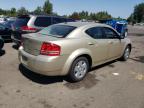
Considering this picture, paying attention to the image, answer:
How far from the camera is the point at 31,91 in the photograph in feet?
15.1

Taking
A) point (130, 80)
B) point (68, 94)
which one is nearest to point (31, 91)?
point (68, 94)

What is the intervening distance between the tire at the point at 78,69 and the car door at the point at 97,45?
1.22 feet

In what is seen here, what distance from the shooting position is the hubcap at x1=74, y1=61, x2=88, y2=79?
521 centimetres

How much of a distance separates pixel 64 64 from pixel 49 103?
3.54 ft

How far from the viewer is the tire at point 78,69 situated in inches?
199

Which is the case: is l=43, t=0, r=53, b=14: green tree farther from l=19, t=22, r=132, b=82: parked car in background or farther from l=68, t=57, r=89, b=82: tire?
l=68, t=57, r=89, b=82: tire

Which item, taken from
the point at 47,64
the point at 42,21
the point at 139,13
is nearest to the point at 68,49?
the point at 47,64

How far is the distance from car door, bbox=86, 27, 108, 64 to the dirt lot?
20.7 inches

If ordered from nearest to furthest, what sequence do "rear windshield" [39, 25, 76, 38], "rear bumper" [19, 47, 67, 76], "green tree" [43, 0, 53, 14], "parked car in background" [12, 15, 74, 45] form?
1. "rear bumper" [19, 47, 67, 76]
2. "rear windshield" [39, 25, 76, 38]
3. "parked car in background" [12, 15, 74, 45]
4. "green tree" [43, 0, 53, 14]

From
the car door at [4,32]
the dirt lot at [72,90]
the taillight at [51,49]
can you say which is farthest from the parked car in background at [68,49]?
the car door at [4,32]

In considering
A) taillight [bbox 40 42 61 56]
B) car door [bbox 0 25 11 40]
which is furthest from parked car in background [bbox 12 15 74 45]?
taillight [bbox 40 42 61 56]

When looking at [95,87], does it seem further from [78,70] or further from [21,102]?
[21,102]

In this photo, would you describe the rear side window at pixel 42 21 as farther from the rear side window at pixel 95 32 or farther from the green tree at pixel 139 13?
the green tree at pixel 139 13

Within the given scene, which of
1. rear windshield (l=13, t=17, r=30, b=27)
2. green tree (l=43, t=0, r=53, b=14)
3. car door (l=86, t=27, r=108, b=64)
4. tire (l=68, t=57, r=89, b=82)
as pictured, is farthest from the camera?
green tree (l=43, t=0, r=53, b=14)
